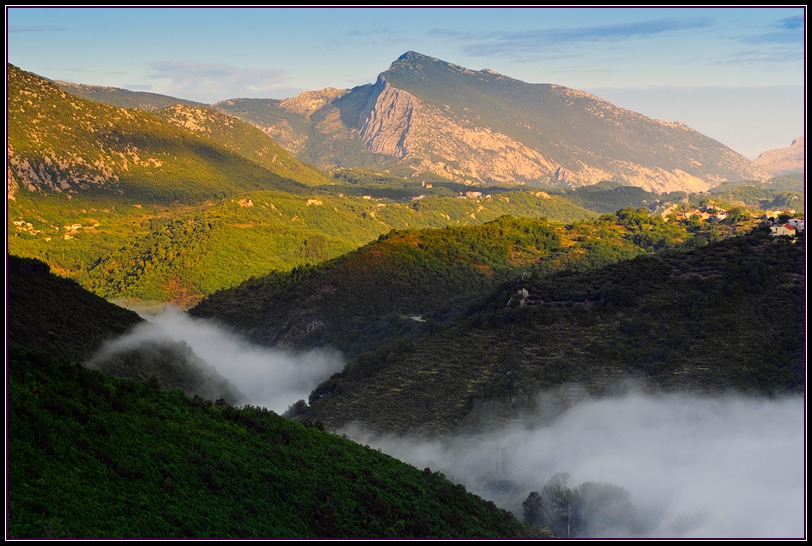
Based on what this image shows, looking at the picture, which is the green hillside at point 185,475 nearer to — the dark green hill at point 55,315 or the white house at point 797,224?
the dark green hill at point 55,315

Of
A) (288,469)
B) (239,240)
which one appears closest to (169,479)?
(288,469)

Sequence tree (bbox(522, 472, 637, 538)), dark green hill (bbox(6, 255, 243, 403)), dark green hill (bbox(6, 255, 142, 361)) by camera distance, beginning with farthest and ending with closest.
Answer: dark green hill (bbox(6, 255, 243, 403)) → dark green hill (bbox(6, 255, 142, 361)) → tree (bbox(522, 472, 637, 538))

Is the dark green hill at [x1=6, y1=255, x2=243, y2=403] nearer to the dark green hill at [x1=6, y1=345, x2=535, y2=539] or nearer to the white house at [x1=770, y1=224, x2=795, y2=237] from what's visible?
the dark green hill at [x1=6, y1=345, x2=535, y2=539]

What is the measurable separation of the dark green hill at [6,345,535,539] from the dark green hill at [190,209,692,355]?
171 feet

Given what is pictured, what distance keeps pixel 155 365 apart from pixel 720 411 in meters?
32.9

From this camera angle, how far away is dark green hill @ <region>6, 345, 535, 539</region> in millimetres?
28578

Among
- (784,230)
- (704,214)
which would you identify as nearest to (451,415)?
(784,230)

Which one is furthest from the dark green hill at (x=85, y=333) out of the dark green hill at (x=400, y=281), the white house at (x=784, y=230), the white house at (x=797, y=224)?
the white house at (x=797, y=224)

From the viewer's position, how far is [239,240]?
196500 mm

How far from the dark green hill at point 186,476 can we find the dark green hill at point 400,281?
52.2 m

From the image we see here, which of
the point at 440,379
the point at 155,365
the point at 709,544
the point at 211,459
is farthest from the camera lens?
the point at 440,379

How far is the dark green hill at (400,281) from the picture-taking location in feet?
371

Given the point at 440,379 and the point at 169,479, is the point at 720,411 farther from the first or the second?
the point at 169,479

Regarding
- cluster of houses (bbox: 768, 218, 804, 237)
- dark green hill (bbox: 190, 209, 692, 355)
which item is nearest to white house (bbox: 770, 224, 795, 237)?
cluster of houses (bbox: 768, 218, 804, 237)
